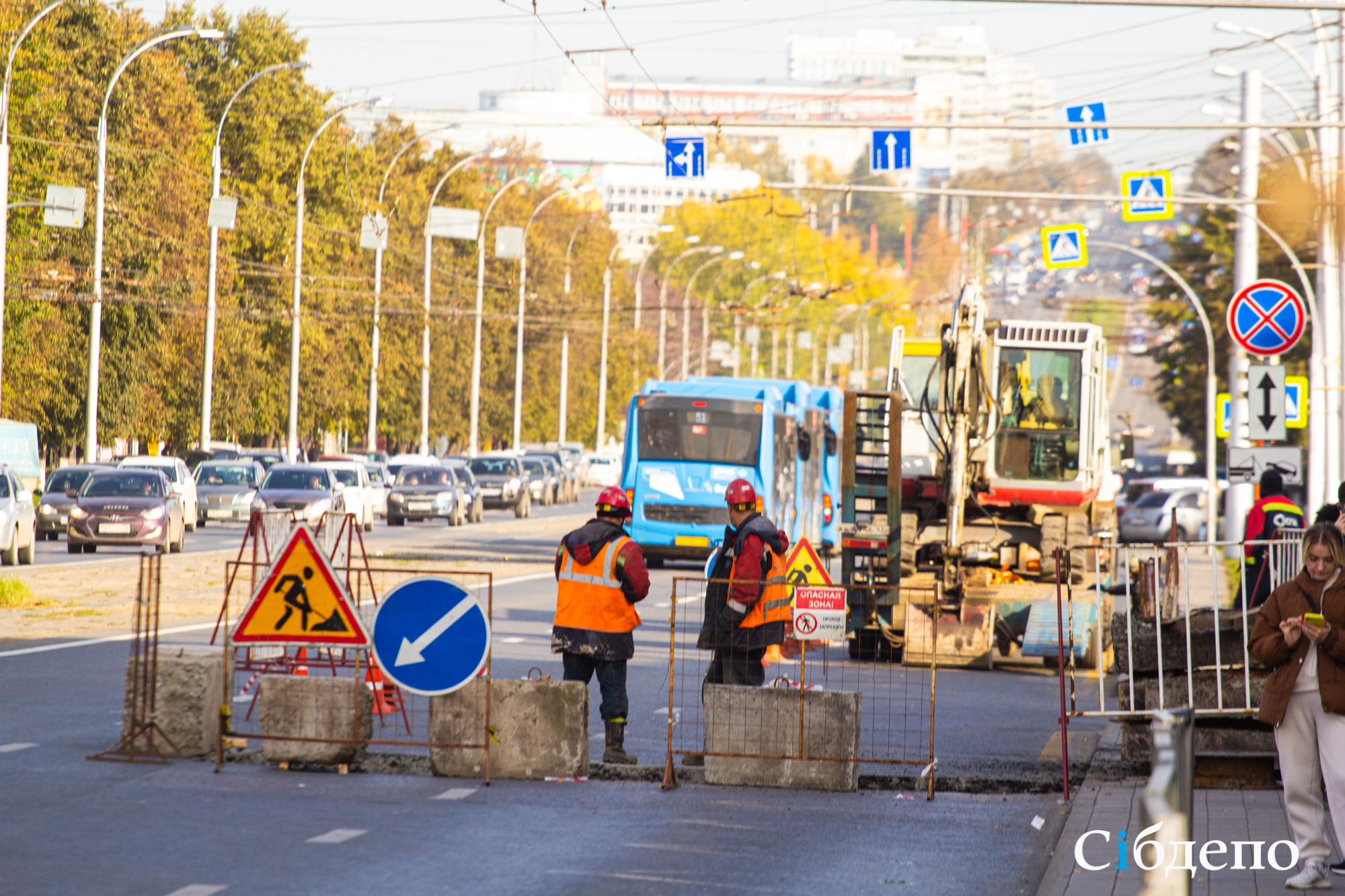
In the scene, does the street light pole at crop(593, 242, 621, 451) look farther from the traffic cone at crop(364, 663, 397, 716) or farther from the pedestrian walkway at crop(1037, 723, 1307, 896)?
the pedestrian walkway at crop(1037, 723, 1307, 896)

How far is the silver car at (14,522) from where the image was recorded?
29.1m

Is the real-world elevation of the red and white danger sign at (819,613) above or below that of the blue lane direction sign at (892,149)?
below

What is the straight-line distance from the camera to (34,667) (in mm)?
16500

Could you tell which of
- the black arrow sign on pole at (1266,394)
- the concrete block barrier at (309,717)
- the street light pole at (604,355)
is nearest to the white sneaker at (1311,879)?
the concrete block barrier at (309,717)

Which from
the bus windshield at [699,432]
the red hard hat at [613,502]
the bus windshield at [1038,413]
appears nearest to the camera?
the red hard hat at [613,502]

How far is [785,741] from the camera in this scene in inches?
464

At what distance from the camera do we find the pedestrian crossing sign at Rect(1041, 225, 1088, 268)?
3806 centimetres

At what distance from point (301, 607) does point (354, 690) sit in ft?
2.42

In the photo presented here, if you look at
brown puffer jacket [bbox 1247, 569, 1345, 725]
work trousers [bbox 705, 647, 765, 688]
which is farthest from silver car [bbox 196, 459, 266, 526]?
brown puffer jacket [bbox 1247, 569, 1345, 725]

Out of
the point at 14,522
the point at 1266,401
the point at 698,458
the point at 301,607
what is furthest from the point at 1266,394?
the point at 14,522

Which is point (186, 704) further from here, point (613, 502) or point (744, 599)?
point (744, 599)

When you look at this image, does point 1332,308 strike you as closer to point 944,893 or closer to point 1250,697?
point 1250,697

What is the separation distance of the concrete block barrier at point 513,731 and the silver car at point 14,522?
63.0 ft

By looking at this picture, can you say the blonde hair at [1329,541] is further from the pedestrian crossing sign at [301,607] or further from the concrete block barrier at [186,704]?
the concrete block barrier at [186,704]
